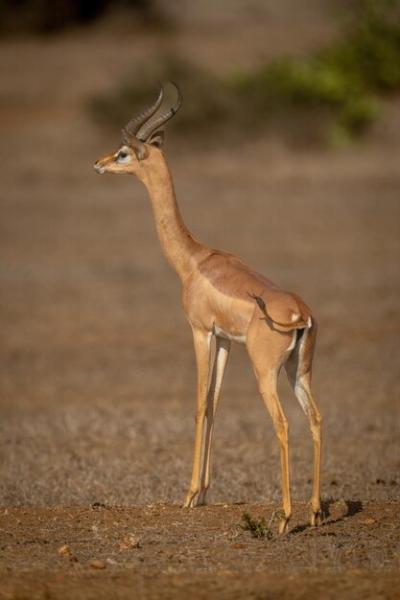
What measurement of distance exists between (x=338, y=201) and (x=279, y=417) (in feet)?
56.6

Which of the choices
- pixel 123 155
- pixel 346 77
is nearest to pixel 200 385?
pixel 123 155

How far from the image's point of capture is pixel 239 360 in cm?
1645

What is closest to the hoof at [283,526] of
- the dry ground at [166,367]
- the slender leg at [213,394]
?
the dry ground at [166,367]

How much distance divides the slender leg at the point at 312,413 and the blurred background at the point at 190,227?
143 cm

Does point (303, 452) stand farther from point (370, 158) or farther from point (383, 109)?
point (383, 109)

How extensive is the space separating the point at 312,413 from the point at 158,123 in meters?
2.30

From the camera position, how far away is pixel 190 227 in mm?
23078

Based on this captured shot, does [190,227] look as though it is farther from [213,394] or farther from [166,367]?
[213,394]

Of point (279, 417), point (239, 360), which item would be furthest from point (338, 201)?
point (279, 417)

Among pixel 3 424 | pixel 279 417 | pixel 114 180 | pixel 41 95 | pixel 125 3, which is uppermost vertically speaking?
pixel 125 3

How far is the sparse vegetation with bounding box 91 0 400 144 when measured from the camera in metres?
29.1

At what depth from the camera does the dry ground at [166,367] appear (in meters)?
7.28

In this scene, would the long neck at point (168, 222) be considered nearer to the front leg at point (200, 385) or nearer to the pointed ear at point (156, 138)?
the pointed ear at point (156, 138)

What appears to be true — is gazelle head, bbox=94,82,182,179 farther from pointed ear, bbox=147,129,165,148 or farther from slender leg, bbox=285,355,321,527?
slender leg, bbox=285,355,321,527
